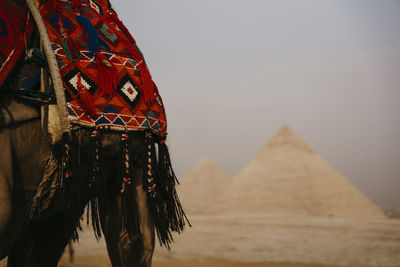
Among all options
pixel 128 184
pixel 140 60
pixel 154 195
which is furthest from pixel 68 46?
pixel 154 195

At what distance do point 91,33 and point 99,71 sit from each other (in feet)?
0.66

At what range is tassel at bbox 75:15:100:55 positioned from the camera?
2090 mm

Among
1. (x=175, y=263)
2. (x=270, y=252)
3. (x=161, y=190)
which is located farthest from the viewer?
(x=270, y=252)

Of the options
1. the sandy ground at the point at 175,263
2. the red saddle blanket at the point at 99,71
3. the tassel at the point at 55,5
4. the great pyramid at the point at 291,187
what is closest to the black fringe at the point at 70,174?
the red saddle blanket at the point at 99,71

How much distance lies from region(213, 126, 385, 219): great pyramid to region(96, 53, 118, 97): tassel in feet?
118

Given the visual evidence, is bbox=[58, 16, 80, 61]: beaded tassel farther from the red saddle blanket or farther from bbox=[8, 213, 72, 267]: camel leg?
bbox=[8, 213, 72, 267]: camel leg

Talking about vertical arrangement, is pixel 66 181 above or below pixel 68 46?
below

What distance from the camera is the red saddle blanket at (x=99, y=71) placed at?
1.95m

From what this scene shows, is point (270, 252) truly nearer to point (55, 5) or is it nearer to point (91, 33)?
point (91, 33)

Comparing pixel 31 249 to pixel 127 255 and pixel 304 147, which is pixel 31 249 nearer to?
pixel 127 255

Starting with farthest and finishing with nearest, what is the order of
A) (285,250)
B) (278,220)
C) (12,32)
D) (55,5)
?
(278,220) → (285,250) → (55,5) → (12,32)

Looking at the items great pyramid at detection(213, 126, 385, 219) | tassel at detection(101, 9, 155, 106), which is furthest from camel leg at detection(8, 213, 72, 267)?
great pyramid at detection(213, 126, 385, 219)

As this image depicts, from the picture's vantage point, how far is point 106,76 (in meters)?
2.05

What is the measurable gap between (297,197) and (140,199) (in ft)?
127
